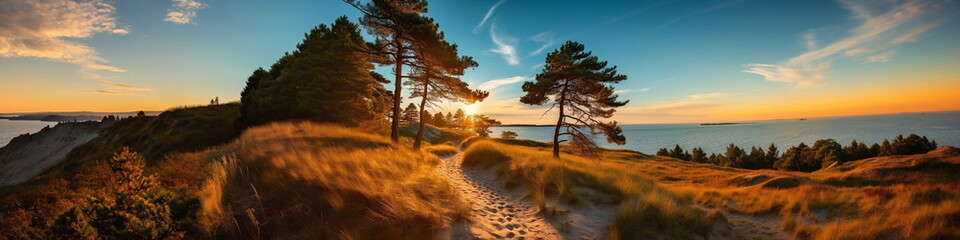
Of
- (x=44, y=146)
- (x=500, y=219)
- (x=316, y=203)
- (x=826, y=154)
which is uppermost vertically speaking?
(x=316, y=203)

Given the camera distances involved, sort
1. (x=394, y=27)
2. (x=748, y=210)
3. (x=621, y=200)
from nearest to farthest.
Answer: (x=621, y=200)
(x=748, y=210)
(x=394, y=27)

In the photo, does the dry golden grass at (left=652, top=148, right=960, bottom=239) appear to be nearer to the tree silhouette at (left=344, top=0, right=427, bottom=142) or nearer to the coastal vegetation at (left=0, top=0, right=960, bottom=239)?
the coastal vegetation at (left=0, top=0, right=960, bottom=239)

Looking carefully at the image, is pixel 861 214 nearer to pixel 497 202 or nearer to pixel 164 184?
pixel 497 202

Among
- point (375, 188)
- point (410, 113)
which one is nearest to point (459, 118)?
point (410, 113)

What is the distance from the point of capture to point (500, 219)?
6055 millimetres

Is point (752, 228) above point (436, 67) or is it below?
below

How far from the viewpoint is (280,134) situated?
1080cm

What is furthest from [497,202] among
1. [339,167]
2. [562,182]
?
[339,167]

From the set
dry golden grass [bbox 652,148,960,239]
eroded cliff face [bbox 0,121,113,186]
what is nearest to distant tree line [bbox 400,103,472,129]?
eroded cliff face [bbox 0,121,113,186]

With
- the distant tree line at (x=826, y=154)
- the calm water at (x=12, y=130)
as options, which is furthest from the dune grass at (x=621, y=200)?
the calm water at (x=12, y=130)

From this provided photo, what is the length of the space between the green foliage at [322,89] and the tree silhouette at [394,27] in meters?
1.23

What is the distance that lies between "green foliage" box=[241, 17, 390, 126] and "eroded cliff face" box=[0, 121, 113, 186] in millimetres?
31069

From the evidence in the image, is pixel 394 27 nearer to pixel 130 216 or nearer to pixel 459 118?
pixel 130 216

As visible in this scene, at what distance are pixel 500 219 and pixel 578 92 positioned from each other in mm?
16602
